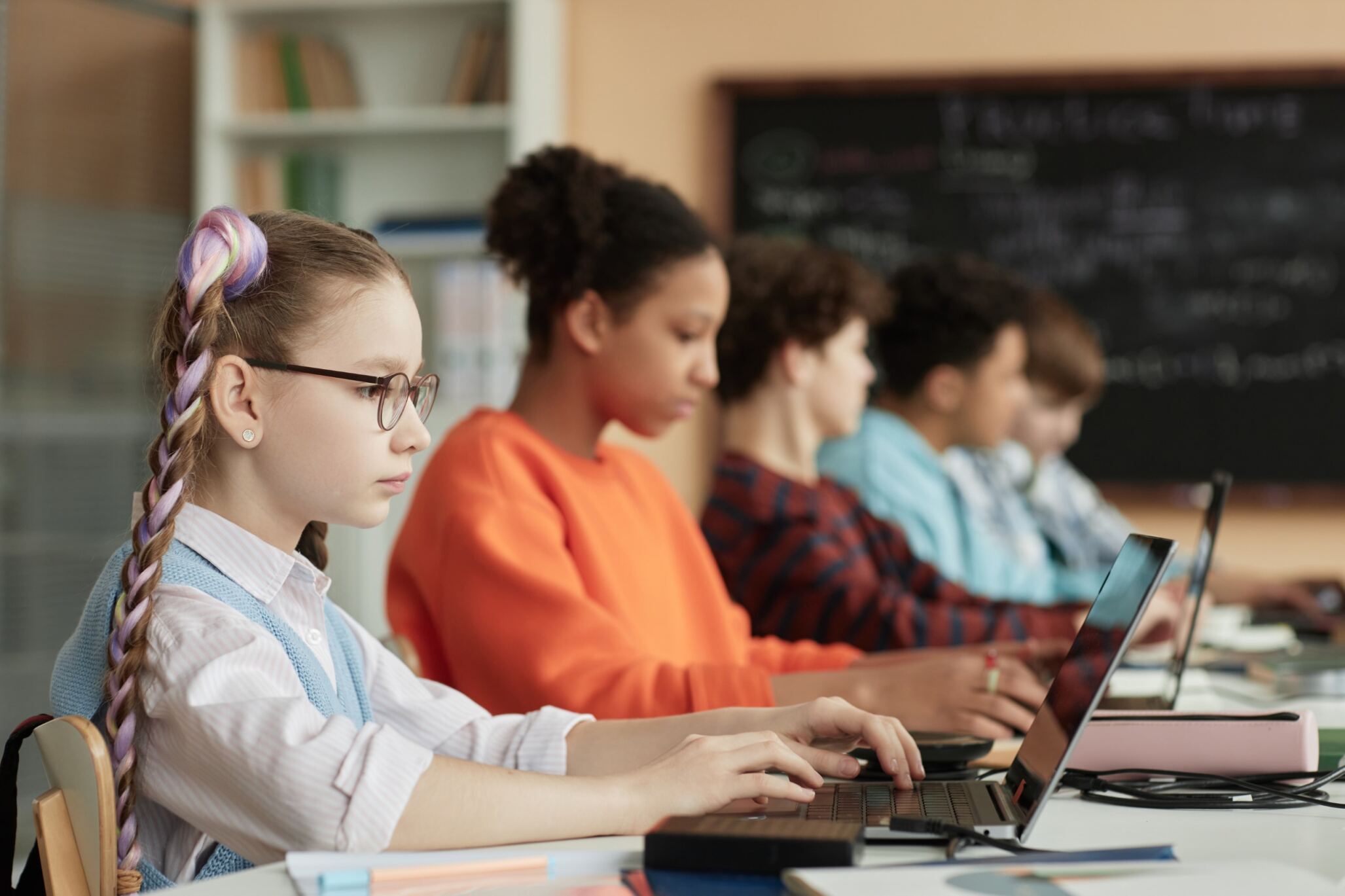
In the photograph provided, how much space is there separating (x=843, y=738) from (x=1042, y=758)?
0.60 ft

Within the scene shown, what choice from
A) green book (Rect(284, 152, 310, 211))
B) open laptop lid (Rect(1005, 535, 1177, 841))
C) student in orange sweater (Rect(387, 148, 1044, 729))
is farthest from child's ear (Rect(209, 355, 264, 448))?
green book (Rect(284, 152, 310, 211))

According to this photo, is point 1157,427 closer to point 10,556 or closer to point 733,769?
point 10,556

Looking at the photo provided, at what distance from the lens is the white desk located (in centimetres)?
82

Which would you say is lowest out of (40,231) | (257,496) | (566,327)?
(257,496)

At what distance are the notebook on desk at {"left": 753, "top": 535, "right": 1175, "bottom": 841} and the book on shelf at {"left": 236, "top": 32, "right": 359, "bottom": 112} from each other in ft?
10.5

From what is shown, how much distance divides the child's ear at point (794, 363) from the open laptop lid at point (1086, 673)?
117 centimetres

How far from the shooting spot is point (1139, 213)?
3852mm

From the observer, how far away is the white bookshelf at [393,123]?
3.59 metres

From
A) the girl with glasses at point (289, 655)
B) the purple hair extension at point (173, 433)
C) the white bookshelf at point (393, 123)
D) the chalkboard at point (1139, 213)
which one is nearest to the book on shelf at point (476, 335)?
the white bookshelf at point (393, 123)

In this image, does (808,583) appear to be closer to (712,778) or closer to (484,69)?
(712,778)

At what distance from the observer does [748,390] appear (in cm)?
221

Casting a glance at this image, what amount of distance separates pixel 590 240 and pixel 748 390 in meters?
0.65

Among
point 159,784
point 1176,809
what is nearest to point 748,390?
point 1176,809

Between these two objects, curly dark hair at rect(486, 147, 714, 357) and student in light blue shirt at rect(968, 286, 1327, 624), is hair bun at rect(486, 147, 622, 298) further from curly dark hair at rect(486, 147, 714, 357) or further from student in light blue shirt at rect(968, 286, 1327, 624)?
student in light blue shirt at rect(968, 286, 1327, 624)
